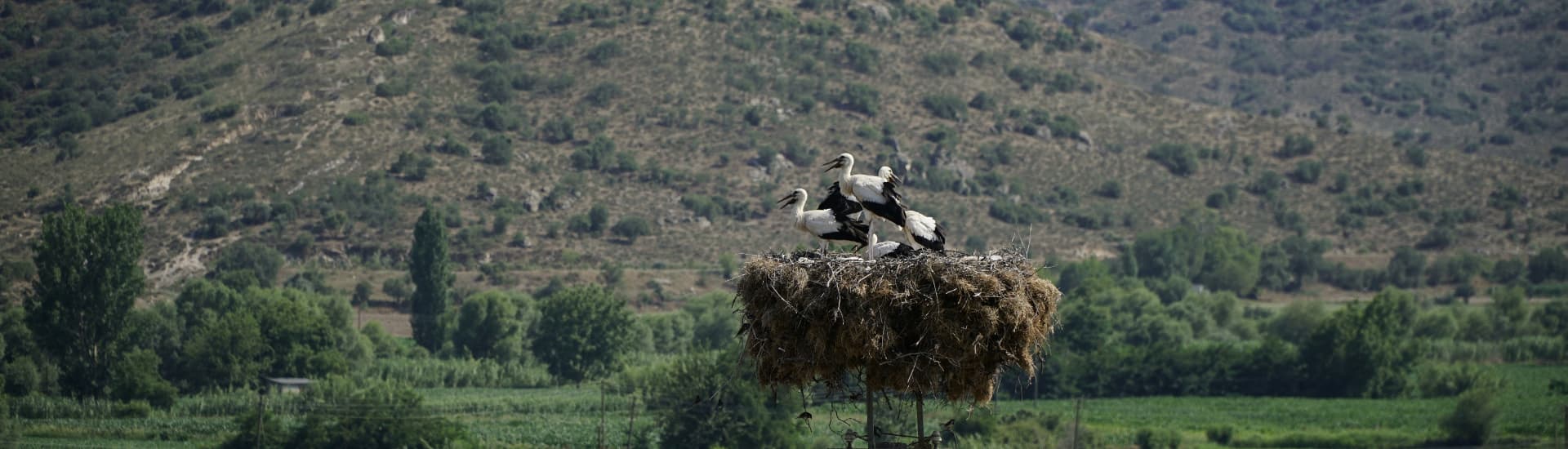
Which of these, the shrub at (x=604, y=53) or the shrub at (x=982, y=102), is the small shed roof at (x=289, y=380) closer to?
the shrub at (x=604, y=53)

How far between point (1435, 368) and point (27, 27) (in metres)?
99.4

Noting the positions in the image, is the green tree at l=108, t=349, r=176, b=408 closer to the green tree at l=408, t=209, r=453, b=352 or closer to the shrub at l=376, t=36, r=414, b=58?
the green tree at l=408, t=209, r=453, b=352

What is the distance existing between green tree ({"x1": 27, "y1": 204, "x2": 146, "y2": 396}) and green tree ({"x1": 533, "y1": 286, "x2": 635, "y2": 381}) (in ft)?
64.4

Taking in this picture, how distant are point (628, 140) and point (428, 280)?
26.3m

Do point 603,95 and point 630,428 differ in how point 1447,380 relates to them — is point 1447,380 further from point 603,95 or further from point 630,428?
point 603,95

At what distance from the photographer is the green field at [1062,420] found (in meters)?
65.1

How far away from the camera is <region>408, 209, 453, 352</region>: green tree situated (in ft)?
309

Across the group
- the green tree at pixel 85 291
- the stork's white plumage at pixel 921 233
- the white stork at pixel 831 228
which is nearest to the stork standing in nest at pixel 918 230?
the stork's white plumage at pixel 921 233

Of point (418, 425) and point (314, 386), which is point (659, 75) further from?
point (418, 425)

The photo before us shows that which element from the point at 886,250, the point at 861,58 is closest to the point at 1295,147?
the point at 861,58

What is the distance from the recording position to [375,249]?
103m

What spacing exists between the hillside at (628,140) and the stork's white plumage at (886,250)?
83.2 meters

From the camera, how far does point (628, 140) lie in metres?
118

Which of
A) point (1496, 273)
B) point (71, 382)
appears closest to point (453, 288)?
point (71, 382)
